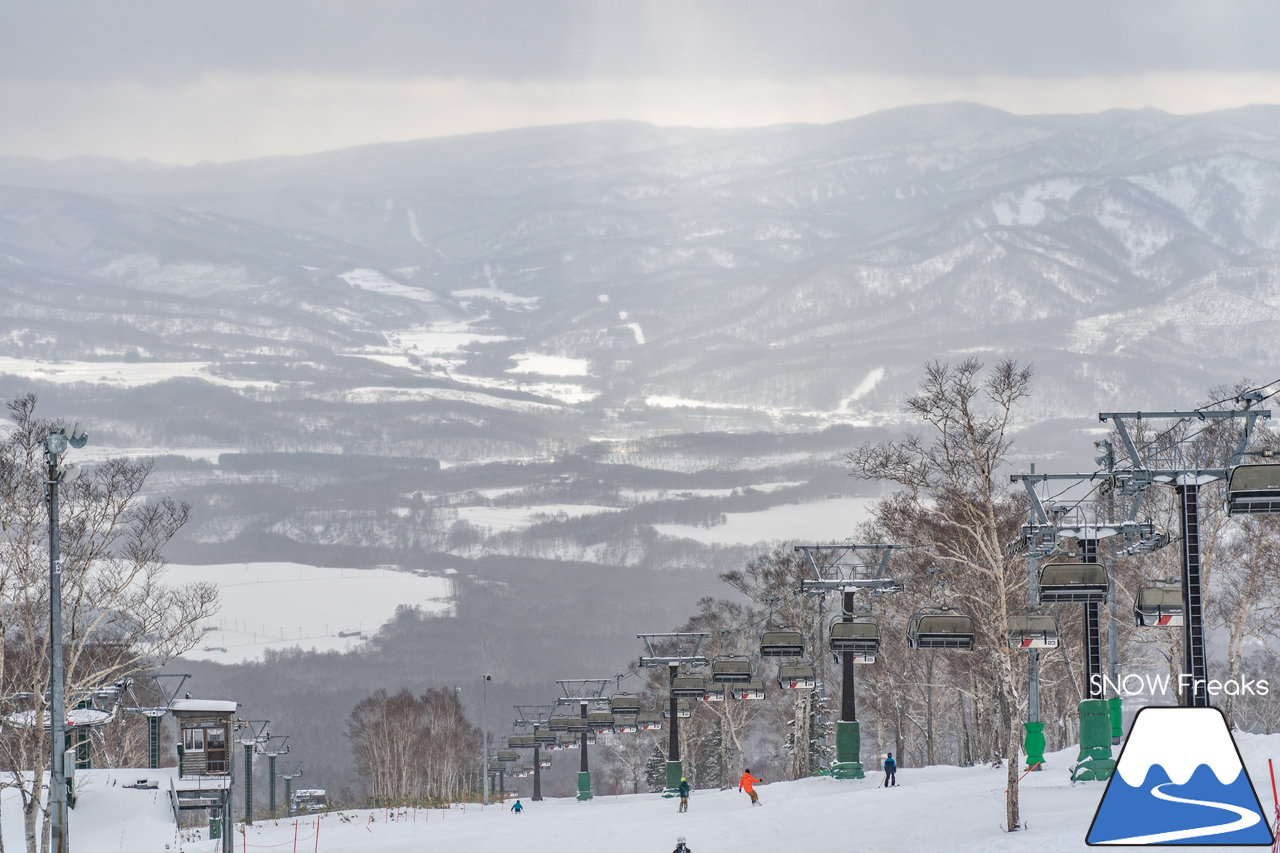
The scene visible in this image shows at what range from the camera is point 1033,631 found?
128 ft

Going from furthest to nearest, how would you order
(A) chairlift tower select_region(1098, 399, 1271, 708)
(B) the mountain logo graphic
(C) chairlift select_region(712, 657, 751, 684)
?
(C) chairlift select_region(712, 657, 751, 684), (A) chairlift tower select_region(1098, 399, 1271, 708), (B) the mountain logo graphic

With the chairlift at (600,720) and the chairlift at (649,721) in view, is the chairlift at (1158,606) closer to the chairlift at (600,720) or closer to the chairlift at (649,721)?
the chairlift at (649,721)

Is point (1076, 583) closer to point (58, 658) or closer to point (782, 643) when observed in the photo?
point (782, 643)

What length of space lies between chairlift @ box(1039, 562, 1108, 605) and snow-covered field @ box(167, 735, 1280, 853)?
477 centimetres

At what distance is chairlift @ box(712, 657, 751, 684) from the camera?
198ft

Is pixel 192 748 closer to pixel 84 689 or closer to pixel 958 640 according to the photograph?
pixel 84 689

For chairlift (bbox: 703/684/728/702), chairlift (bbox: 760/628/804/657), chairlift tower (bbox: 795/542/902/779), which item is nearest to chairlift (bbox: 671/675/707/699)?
chairlift (bbox: 703/684/728/702)

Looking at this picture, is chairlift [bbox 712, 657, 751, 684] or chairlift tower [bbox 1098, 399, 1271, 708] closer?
chairlift tower [bbox 1098, 399, 1271, 708]

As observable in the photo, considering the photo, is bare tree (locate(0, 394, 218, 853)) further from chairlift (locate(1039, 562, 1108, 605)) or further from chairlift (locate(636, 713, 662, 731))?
chairlift (locate(636, 713, 662, 731))

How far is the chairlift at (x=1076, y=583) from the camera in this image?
34188mm

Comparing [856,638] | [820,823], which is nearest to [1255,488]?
[820,823]

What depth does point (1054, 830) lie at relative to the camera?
102 ft

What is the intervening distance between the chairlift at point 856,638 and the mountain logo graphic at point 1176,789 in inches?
1661

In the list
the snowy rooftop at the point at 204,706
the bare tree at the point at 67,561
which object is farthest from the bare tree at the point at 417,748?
the bare tree at the point at 67,561
